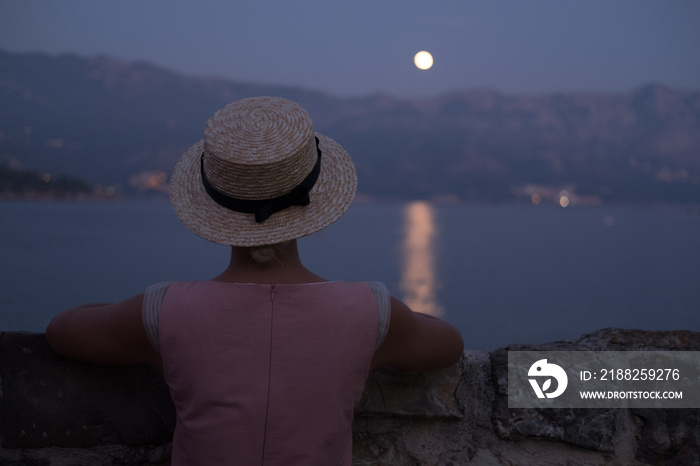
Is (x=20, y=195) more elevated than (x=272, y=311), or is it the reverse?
(x=20, y=195)

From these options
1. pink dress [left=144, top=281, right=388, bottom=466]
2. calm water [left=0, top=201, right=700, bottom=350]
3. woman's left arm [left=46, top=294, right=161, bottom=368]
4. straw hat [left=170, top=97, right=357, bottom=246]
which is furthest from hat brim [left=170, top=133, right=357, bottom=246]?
calm water [left=0, top=201, right=700, bottom=350]

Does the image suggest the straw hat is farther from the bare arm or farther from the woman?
the bare arm

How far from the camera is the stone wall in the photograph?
1495mm

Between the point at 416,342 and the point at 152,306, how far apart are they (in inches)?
23.2

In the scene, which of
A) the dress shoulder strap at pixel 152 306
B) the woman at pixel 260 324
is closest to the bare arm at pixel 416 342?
the woman at pixel 260 324

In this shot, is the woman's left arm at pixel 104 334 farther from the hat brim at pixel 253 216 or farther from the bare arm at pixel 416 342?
the bare arm at pixel 416 342

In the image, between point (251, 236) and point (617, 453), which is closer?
point (251, 236)

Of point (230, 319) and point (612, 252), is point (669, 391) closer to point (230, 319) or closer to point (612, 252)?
point (230, 319)

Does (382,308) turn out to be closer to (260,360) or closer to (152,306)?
(260,360)

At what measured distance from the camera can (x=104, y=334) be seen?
126 centimetres

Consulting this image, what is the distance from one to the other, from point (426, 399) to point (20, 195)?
86.9 metres

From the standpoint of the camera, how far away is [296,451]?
3.77 ft

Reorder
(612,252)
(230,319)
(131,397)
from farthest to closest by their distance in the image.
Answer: (612,252)
(131,397)
(230,319)

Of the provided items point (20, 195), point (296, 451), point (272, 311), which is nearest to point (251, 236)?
point (272, 311)
